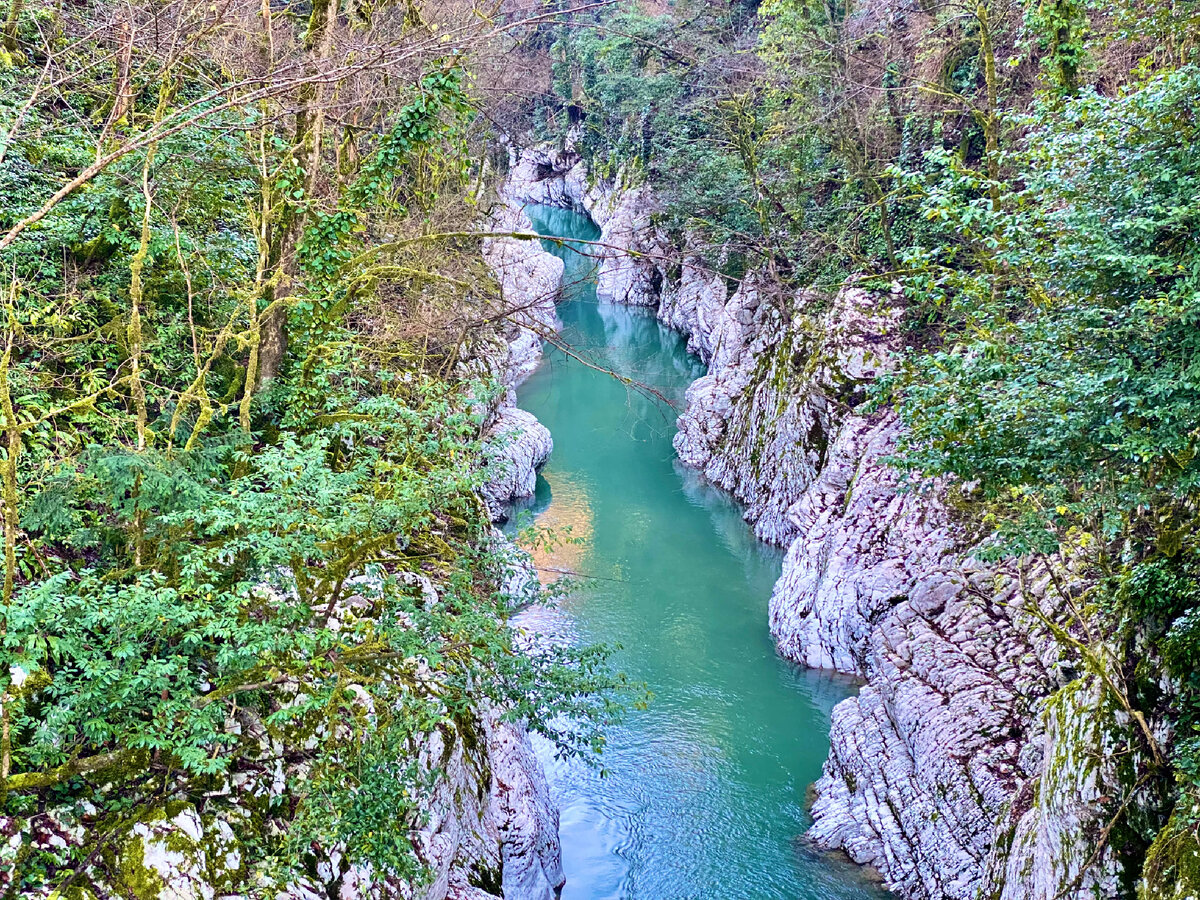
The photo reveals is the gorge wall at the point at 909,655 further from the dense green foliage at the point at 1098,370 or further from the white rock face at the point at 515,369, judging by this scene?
the white rock face at the point at 515,369

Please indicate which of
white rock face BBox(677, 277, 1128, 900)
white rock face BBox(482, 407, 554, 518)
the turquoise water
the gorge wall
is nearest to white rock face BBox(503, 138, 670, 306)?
white rock face BBox(482, 407, 554, 518)

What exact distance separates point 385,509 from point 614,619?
10.2m

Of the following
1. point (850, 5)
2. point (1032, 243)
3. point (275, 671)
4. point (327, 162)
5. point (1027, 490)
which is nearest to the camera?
point (275, 671)

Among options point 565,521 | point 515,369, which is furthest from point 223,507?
point 515,369

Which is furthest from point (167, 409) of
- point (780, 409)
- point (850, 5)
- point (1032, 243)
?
point (850, 5)

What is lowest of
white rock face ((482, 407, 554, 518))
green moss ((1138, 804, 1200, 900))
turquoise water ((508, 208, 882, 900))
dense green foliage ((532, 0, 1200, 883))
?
turquoise water ((508, 208, 882, 900))

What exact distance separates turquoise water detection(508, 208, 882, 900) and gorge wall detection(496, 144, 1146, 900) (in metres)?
0.65

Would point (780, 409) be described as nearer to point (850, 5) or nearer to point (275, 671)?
point (850, 5)

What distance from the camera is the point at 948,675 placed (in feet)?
33.7

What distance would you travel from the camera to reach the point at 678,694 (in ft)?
43.4

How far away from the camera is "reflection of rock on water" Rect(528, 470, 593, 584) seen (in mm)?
16797

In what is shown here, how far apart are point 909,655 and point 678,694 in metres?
3.83

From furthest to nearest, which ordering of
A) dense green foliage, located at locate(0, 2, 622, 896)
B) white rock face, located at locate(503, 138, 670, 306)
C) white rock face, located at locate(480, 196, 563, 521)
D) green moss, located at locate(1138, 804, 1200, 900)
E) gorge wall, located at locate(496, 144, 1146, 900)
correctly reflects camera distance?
white rock face, located at locate(503, 138, 670, 306), white rock face, located at locate(480, 196, 563, 521), gorge wall, located at locate(496, 144, 1146, 900), green moss, located at locate(1138, 804, 1200, 900), dense green foliage, located at locate(0, 2, 622, 896)

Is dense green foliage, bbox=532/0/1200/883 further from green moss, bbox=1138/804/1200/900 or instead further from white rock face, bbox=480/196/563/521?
white rock face, bbox=480/196/563/521
